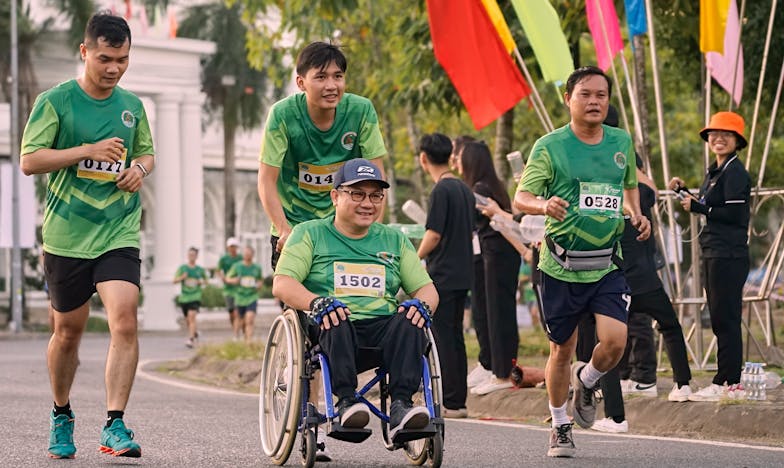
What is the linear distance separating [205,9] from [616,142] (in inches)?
1696

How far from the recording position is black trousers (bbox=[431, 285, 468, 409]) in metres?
11.3

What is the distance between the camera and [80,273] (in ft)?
25.4

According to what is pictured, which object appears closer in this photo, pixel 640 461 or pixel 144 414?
pixel 640 461

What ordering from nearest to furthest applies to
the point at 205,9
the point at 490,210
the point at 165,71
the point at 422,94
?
the point at 490,210 < the point at 422,94 < the point at 165,71 < the point at 205,9

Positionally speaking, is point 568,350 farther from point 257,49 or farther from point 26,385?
point 257,49

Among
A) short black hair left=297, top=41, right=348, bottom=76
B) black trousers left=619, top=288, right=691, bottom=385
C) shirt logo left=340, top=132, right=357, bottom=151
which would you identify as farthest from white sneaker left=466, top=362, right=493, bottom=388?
short black hair left=297, top=41, right=348, bottom=76

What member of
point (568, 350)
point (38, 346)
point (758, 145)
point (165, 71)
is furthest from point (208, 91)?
point (568, 350)

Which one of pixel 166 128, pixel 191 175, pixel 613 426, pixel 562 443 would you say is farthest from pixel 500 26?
pixel 191 175

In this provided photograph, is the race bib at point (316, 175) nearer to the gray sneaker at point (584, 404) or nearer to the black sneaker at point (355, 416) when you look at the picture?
the black sneaker at point (355, 416)

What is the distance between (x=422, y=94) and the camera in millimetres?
18422

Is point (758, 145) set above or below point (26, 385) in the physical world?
above

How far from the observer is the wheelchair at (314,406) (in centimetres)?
704

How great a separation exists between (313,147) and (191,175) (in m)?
37.9

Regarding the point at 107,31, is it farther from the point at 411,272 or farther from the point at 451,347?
the point at 451,347
